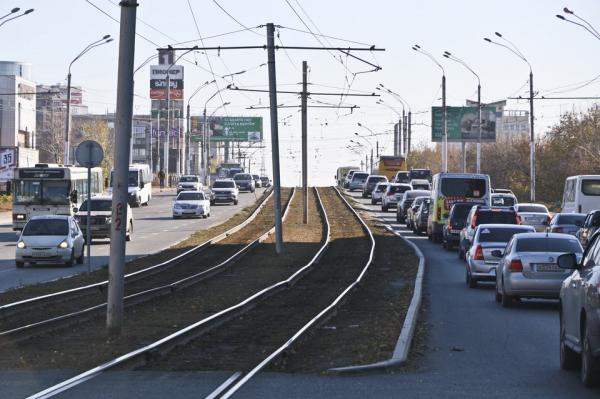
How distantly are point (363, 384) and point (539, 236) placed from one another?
1217cm

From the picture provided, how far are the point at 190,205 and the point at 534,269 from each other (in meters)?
47.9

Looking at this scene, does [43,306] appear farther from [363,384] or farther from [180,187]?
[180,187]

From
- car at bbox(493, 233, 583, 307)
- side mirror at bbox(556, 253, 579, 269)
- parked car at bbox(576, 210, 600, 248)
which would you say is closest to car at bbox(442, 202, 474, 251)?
parked car at bbox(576, 210, 600, 248)

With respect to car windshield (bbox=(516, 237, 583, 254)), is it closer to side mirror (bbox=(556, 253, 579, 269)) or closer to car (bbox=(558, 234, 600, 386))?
car (bbox=(558, 234, 600, 386))

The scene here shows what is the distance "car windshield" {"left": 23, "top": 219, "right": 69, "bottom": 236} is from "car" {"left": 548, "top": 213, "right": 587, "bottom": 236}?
16235 mm

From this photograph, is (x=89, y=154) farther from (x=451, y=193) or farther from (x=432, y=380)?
(x=451, y=193)

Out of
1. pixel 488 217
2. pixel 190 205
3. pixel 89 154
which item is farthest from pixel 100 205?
pixel 190 205

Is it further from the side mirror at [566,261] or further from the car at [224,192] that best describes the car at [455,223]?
the car at [224,192]

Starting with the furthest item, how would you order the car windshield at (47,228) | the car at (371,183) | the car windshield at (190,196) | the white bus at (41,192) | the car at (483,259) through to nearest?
1. the car at (371,183)
2. the car windshield at (190,196)
3. the white bus at (41,192)
4. the car windshield at (47,228)
5. the car at (483,259)

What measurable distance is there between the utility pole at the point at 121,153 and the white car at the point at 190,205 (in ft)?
173

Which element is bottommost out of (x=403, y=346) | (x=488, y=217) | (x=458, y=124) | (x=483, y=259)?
(x=403, y=346)

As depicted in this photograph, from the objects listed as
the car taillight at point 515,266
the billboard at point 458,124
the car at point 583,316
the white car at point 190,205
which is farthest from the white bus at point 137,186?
the car at point 583,316

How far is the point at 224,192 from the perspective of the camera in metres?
89.8

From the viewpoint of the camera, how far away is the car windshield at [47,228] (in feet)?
120
